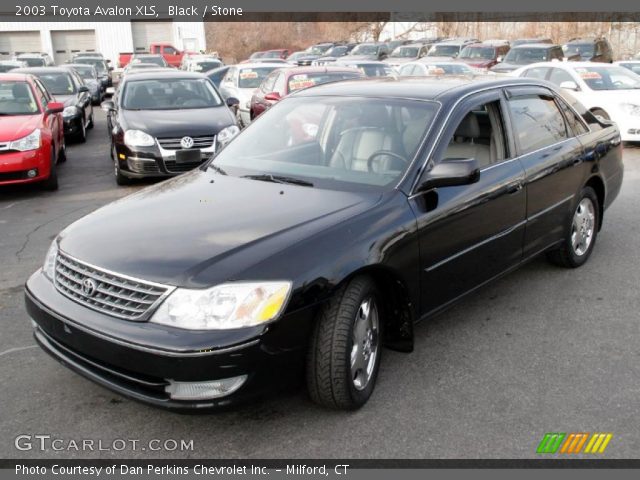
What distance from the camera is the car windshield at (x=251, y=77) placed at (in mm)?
14703

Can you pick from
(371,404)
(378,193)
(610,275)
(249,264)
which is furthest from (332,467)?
(610,275)

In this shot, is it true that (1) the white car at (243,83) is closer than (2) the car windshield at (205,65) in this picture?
Yes

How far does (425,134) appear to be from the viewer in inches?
153

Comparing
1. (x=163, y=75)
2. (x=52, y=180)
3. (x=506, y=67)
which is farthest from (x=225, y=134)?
(x=506, y=67)

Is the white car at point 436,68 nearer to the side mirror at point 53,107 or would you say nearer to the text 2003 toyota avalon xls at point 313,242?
the side mirror at point 53,107

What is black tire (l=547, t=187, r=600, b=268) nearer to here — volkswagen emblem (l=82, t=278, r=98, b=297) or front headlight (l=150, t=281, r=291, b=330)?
front headlight (l=150, t=281, r=291, b=330)

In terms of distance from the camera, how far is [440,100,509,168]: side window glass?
13.6 feet

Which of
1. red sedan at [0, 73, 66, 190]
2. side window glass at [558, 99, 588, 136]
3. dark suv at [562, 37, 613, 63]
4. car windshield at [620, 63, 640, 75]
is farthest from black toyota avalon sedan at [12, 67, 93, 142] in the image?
dark suv at [562, 37, 613, 63]

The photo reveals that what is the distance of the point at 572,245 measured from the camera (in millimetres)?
5371

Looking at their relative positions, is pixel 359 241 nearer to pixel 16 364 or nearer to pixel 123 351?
pixel 123 351

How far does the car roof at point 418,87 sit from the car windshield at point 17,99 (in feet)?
19.1

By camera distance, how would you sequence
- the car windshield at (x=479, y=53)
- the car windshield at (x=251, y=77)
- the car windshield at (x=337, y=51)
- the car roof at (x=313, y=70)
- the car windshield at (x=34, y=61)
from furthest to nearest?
the car windshield at (x=337, y=51) → the car windshield at (x=34, y=61) → the car windshield at (x=479, y=53) → the car windshield at (x=251, y=77) → the car roof at (x=313, y=70)

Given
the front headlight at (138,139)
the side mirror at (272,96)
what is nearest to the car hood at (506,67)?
the side mirror at (272,96)

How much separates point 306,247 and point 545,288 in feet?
8.87
